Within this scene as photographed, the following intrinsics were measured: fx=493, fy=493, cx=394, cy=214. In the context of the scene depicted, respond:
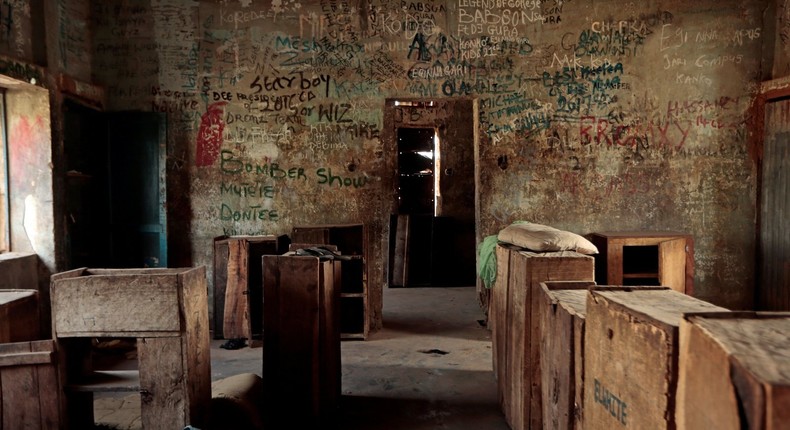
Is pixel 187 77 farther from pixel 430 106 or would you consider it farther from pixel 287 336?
pixel 430 106

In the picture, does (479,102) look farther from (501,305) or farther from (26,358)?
(26,358)

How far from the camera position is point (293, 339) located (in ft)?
11.1

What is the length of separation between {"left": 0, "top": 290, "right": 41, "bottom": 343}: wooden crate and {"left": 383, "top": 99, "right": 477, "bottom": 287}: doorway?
6.04 metres

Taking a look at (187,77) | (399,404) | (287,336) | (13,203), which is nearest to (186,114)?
(187,77)

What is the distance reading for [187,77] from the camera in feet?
19.4

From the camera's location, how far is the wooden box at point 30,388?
261cm

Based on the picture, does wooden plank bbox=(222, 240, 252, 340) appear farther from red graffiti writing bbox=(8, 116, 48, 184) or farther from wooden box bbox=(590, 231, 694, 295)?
wooden box bbox=(590, 231, 694, 295)

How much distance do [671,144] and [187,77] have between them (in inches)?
232

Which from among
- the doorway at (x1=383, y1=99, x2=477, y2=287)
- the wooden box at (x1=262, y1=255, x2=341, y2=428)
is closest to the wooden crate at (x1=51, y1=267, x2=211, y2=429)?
the wooden box at (x1=262, y1=255, x2=341, y2=428)

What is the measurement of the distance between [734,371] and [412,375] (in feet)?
12.3

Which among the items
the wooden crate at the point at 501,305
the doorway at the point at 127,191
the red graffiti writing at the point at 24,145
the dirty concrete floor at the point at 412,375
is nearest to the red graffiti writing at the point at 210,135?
the doorway at the point at 127,191

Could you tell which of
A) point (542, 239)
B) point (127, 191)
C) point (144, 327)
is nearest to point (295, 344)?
point (144, 327)

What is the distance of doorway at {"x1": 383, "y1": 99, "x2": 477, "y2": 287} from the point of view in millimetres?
8789

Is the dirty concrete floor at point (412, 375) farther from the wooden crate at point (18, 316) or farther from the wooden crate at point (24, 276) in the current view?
the wooden crate at point (24, 276)
